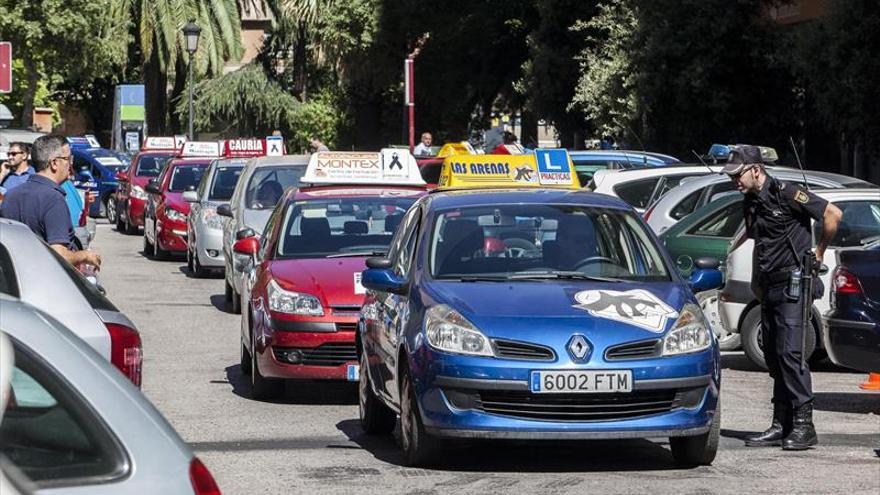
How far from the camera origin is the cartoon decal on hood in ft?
32.0

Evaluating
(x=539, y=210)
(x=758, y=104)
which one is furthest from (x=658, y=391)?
(x=758, y=104)

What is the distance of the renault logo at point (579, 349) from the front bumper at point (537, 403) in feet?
0.23

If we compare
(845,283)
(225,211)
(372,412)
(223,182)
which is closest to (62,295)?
(372,412)

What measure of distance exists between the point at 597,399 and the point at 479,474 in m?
0.78

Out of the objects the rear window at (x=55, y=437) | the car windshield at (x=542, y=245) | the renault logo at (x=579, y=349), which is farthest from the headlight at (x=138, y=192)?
the rear window at (x=55, y=437)

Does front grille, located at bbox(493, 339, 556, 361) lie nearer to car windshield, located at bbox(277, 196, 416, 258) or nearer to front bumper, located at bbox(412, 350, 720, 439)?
front bumper, located at bbox(412, 350, 720, 439)

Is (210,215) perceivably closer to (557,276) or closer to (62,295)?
(557,276)

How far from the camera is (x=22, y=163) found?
16.1 meters

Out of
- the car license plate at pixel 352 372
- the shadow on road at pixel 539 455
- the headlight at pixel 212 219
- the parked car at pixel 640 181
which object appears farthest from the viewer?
the headlight at pixel 212 219

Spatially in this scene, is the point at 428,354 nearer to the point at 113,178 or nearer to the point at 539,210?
the point at 539,210

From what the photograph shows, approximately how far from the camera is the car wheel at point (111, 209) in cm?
4194

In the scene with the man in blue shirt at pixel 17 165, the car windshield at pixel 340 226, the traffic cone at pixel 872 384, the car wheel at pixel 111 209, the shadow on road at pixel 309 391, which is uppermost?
the man in blue shirt at pixel 17 165

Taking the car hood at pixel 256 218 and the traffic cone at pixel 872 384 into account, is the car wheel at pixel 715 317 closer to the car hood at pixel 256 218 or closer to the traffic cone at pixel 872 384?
the traffic cone at pixel 872 384

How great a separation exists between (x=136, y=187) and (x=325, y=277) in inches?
972
